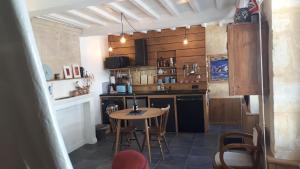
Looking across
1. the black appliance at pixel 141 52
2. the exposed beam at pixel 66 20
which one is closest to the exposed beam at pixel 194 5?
the exposed beam at pixel 66 20

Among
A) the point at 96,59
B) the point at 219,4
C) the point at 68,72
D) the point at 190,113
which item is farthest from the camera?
the point at 96,59

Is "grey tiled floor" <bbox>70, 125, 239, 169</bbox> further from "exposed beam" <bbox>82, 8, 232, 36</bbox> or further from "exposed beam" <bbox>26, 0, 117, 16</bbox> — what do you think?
"exposed beam" <bbox>26, 0, 117, 16</bbox>

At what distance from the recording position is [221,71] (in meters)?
6.83

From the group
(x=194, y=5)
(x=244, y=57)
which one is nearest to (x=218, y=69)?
(x=194, y=5)

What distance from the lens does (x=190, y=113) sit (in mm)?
5965

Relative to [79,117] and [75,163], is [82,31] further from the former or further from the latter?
[75,163]

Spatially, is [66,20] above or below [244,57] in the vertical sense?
above

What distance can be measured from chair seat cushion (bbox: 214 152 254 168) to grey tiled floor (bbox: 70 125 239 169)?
101 cm

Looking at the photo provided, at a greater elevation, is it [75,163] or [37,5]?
[37,5]

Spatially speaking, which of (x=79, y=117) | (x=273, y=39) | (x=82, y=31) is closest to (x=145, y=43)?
(x=82, y=31)

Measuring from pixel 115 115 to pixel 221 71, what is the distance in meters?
3.62

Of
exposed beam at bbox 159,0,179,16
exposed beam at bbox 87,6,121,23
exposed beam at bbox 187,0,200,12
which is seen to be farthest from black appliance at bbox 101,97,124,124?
exposed beam at bbox 187,0,200,12

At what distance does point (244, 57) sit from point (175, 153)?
278cm

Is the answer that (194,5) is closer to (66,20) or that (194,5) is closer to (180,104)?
(66,20)
